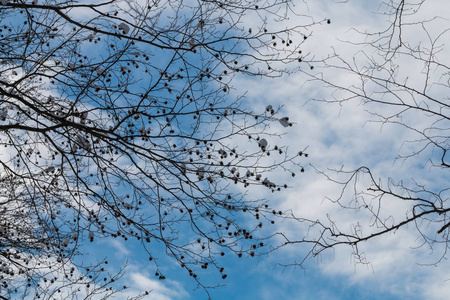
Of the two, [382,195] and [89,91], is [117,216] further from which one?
[382,195]

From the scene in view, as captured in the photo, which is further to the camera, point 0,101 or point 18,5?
point 0,101

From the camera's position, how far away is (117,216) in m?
5.52

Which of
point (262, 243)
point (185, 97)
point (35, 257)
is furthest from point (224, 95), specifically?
point (35, 257)

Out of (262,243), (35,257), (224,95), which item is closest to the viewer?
(262,243)

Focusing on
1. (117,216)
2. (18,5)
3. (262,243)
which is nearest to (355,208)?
(262,243)

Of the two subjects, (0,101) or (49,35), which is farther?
(49,35)

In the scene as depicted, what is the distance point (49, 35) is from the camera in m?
6.26

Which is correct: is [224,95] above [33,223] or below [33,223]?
above

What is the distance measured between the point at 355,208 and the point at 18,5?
4.26 metres

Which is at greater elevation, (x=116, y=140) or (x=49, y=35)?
(x=49, y=35)

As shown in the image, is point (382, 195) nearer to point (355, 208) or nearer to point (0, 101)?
point (355, 208)

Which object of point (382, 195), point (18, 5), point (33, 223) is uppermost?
point (18, 5)

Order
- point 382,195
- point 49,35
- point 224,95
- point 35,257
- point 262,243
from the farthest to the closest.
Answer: point 35,257
point 49,35
point 224,95
point 262,243
point 382,195

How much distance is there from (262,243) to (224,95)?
5.68 feet
